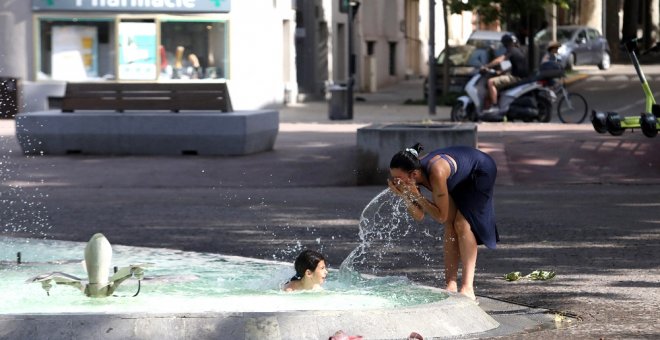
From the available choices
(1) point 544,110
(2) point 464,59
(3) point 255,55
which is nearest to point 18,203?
(1) point 544,110

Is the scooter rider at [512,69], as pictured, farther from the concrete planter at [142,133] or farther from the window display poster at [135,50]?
the window display poster at [135,50]

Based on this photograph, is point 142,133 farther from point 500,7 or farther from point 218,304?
point 500,7

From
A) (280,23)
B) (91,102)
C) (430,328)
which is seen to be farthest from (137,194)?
(280,23)

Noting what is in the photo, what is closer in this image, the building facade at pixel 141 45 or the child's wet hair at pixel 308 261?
the child's wet hair at pixel 308 261

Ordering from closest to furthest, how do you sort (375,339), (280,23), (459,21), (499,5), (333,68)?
1. (375,339)
2. (280,23)
3. (499,5)
4. (333,68)
5. (459,21)

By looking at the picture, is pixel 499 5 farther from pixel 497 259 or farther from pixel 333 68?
pixel 497 259

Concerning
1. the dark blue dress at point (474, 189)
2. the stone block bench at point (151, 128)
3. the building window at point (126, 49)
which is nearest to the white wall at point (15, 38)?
the building window at point (126, 49)

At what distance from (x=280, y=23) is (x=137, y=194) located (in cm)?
2040

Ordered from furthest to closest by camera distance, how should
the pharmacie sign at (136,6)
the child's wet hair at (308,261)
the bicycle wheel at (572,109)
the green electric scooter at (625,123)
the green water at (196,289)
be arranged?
1. the pharmacie sign at (136,6)
2. the bicycle wheel at (572,109)
3. the green electric scooter at (625,123)
4. the child's wet hair at (308,261)
5. the green water at (196,289)

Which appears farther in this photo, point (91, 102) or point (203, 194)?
point (91, 102)

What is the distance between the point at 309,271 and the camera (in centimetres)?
862

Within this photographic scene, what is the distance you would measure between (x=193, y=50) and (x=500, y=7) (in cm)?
940

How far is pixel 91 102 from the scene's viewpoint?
2022 centimetres

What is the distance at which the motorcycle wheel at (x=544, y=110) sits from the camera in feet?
82.3
